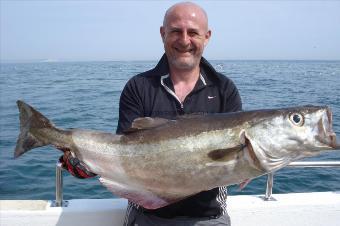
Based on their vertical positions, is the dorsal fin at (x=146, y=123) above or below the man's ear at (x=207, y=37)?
below

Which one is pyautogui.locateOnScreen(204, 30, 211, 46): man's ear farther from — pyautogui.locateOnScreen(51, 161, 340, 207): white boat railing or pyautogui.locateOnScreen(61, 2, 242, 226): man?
pyautogui.locateOnScreen(51, 161, 340, 207): white boat railing

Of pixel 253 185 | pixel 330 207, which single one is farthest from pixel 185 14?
pixel 253 185

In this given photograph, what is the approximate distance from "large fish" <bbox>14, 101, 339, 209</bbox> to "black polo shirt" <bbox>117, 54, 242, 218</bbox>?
22.6 inches

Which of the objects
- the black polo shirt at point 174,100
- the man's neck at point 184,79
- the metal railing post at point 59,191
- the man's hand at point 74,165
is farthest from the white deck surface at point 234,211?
the man's neck at point 184,79

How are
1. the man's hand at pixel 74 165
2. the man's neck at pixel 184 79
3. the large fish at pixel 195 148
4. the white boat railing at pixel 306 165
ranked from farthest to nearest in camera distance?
the white boat railing at pixel 306 165
the man's neck at pixel 184 79
the man's hand at pixel 74 165
the large fish at pixel 195 148

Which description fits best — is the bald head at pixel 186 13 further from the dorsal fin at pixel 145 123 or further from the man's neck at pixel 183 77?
the dorsal fin at pixel 145 123

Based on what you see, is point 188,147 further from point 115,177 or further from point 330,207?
point 330,207

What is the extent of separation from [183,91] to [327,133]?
5.37 ft

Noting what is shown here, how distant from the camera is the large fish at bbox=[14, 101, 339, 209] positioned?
291cm

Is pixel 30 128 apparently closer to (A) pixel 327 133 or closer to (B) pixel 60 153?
(A) pixel 327 133

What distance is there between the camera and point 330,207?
4828mm

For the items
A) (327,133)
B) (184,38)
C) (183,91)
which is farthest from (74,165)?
(327,133)

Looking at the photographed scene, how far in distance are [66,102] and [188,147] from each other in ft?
68.7

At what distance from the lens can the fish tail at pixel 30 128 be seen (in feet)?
11.4
